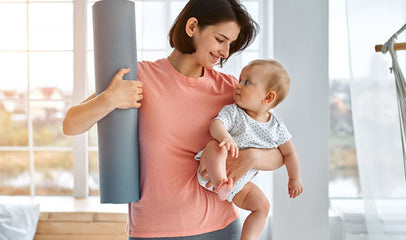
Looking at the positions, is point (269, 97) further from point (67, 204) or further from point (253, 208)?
point (67, 204)

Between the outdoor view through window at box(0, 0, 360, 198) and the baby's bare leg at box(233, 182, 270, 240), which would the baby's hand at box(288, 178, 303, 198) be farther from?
the outdoor view through window at box(0, 0, 360, 198)

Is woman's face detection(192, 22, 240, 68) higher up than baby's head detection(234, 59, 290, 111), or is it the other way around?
woman's face detection(192, 22, 240, 68)

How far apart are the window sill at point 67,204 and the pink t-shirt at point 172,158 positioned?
133 centimetres

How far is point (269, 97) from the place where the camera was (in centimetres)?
130

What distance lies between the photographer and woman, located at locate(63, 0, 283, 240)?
1.16 m

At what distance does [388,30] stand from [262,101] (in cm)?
116

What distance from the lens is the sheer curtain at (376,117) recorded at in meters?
2.00

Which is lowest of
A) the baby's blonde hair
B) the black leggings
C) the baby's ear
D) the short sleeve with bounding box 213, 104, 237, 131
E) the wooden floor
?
the wooden floor

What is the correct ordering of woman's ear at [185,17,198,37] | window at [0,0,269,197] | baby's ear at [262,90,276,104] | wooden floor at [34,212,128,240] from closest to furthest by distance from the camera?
1. woman's ear at [185,17,198,37]
2. baby's ear at [262,90,276,104]
3. wooden floor at [34,212,128,240]
4. window at [0,0,269,197]

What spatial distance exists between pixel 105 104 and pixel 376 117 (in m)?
1.60

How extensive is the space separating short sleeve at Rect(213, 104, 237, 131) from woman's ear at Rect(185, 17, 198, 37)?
0.27 metres

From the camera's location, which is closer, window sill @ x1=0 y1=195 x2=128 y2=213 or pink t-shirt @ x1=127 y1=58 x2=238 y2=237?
pink t-shirt @ x1=127 y1=58 x2=238 y2=237

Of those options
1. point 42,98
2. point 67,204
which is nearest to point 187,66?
point 67,204

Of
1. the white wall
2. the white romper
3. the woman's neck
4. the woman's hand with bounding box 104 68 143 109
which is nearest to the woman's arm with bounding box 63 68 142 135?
the woman's hand with bounding box 104 68 143 109
